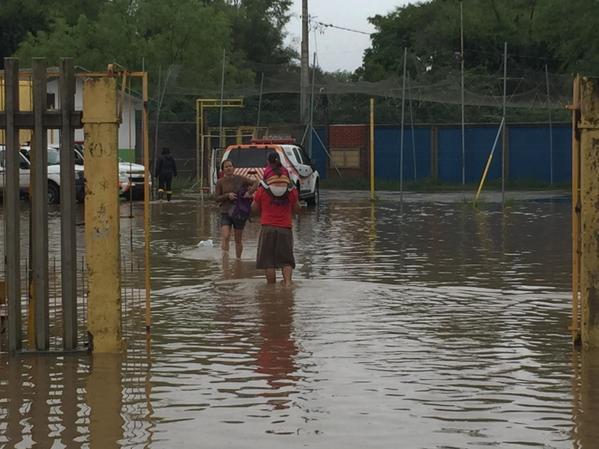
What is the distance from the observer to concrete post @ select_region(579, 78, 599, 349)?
35.4 ft

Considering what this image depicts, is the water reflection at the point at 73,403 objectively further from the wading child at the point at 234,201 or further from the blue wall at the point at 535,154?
the blue wall at the point at 535,154

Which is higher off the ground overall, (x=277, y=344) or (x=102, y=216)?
(x=102, y=216)

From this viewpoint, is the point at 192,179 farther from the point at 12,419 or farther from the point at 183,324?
the point at 12,419

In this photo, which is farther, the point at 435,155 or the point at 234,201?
the point at 435,155

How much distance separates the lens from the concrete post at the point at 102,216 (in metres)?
10.3

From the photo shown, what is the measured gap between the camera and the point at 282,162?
32.6 metres

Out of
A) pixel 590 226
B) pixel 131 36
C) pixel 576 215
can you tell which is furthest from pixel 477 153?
pixel 590 226

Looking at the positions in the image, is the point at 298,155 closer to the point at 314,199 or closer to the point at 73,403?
the point at 314,199

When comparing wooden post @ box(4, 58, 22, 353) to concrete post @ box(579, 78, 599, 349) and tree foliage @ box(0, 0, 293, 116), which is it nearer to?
concrete post @ box(579, 78, 599, 349)

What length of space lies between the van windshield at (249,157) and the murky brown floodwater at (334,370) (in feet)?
46.3

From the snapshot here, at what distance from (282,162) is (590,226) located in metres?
22.0

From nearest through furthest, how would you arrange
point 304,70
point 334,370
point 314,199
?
point 334,370 < point 314,199 < point 304,70

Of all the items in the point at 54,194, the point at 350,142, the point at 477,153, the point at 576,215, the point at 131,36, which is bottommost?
the point at 54,194

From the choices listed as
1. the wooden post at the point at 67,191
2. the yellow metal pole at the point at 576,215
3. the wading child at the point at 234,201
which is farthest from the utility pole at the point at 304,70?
the wooden post at the point at 67,191
